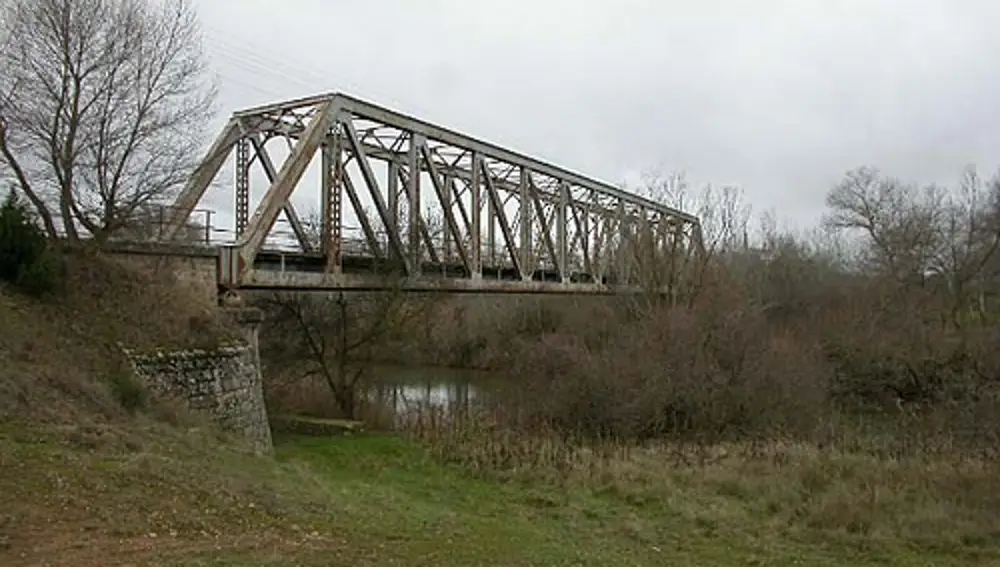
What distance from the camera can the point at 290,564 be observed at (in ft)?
24.7

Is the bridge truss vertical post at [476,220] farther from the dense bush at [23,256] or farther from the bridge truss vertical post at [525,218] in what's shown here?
the dense bush at [23,256]

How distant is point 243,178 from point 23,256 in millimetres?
12198

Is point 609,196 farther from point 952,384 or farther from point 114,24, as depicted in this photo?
point 114,24

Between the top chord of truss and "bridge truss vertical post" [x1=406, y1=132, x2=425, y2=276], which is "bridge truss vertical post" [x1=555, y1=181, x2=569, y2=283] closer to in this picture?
the top chord of truss

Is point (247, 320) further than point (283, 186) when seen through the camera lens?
No

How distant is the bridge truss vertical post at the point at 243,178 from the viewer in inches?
1110

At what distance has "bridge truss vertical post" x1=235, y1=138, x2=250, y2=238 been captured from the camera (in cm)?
2820

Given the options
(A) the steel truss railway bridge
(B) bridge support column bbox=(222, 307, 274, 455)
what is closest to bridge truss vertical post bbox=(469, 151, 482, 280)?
(A) the steel truss railway bridge

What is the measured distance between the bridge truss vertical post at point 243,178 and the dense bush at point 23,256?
11105 mm

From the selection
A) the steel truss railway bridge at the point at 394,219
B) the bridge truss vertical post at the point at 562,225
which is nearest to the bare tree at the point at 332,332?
the steel truss railway bridge at the point at 394,219

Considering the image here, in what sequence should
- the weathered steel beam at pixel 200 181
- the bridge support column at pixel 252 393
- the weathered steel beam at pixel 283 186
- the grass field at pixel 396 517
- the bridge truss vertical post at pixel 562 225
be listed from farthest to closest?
the bridge truss vertical post at pixel 562 225 < the weathered steel beam at pixel 200 181 < the weathered steel beam at pixel 283 186 < the bridge support column at pixel 252 393 < the grass field at pixel 396 517

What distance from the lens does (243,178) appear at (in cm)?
2861

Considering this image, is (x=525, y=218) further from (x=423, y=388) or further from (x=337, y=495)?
(x=337, y=495)

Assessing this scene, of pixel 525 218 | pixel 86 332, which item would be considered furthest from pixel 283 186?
pixel 525 218
